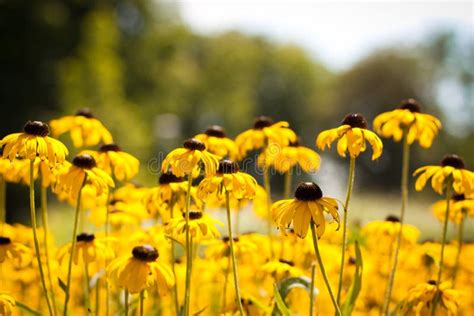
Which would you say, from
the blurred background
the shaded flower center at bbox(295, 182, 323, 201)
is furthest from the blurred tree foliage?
the shaded flower center at bbox(295, 182, 323, 201)

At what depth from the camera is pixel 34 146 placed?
3.04 metres

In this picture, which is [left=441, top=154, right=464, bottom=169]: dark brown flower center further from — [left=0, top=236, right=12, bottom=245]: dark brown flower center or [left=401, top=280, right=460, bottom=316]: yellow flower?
[left=0, top=236, right=12, bottom=245]: dark brown flower center

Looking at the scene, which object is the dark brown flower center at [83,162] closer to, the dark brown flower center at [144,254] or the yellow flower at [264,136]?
the dark brown flower center at [144,254]

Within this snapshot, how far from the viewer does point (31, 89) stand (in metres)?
20.3

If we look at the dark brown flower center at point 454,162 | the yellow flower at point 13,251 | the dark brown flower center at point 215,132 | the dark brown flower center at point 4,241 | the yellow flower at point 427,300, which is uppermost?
the dark brown flower center at point 215,132

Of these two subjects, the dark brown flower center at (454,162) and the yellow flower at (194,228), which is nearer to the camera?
the yellow flower at (194,228)

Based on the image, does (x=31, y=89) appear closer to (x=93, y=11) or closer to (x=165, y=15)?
(x=93, y=11)

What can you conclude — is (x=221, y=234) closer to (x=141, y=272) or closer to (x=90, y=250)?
A: (x=90, y=250)

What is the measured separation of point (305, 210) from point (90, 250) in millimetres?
1423

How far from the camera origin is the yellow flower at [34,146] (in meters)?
3.02

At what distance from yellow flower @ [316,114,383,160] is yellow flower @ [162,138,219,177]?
52 centimetres

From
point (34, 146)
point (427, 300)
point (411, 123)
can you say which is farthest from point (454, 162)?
point (34, 146)

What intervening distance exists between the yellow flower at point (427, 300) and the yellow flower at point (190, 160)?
1.27 m

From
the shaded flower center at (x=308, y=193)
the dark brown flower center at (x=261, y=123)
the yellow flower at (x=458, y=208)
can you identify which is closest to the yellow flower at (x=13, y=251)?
the dark brown flower center at (x=261, y=123)
